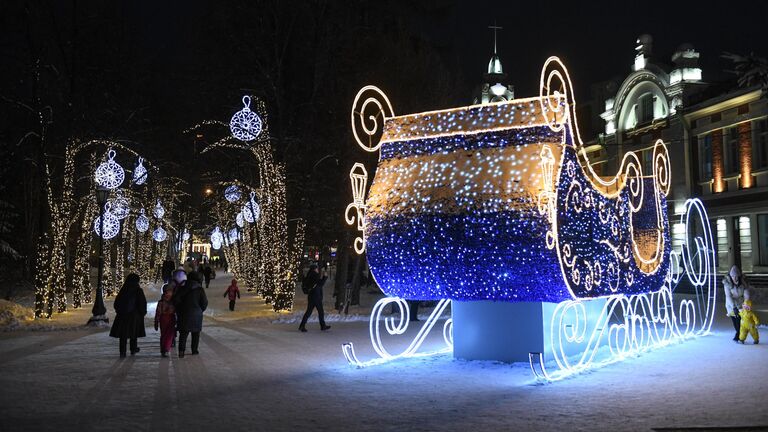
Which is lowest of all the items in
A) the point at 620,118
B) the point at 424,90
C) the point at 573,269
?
the point at 573,269

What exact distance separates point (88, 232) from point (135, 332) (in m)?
14.3

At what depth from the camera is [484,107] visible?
35.6 feet

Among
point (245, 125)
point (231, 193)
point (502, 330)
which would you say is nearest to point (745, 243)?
point (231, 193)

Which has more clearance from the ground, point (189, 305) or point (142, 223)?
point (142, 223)

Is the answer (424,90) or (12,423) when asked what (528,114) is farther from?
(424,90)

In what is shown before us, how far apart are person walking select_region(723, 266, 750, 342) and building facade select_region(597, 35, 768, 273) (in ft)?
49.3

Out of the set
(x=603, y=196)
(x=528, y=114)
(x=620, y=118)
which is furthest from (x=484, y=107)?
(x=620, y=118)

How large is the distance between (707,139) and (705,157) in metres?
0.91

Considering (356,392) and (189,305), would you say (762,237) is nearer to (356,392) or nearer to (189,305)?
(189,305)

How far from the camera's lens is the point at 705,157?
33.7 metres

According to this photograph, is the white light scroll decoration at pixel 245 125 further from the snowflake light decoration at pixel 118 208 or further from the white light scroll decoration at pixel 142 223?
the white light scroll decoration at pixel 142 223

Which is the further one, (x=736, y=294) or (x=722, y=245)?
(x=722, y=245)

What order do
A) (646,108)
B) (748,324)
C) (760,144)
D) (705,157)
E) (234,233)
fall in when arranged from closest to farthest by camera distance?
(748,324) → (760,144) → (705,157) → (646,108) → (234,233)

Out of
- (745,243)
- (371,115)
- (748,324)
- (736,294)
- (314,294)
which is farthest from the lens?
(745,243)
